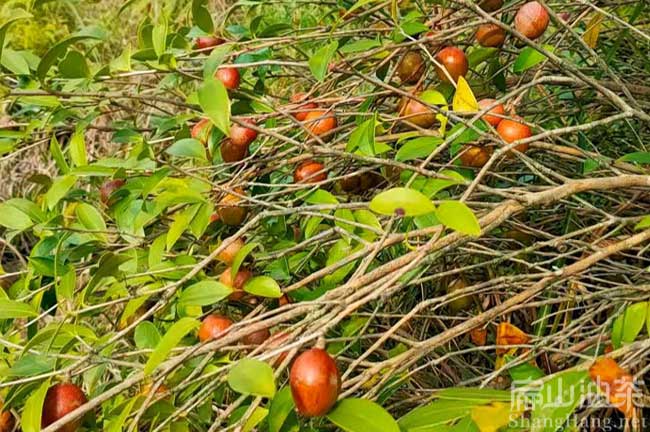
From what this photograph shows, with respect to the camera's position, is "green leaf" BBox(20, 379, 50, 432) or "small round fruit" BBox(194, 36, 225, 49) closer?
"green leaf" BBox(20, 379, 50, 432)

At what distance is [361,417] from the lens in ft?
2.10

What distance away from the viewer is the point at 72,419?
0.65 m

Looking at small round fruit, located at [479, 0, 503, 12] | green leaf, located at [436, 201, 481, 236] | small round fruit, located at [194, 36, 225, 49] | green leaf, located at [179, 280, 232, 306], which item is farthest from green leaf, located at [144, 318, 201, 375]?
small round fruit, located at [479, 0, 503, 12]

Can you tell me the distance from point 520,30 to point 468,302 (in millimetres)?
369

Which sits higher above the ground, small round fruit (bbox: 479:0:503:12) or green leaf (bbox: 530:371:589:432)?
small round fruit (bbox: 479:0:503:12)

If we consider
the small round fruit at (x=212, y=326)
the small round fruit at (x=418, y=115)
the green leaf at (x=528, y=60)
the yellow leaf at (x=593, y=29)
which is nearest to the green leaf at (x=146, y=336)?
the small round fruit at (x=212, y=326)

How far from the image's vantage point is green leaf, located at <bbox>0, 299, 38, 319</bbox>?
0.84 metres

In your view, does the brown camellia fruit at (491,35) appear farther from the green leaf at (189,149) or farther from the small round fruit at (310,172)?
the green leaf at (189,149)

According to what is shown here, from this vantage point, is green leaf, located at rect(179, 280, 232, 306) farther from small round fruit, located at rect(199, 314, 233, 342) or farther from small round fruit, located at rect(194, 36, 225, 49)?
small round fruit, located at rect(194, 36, 225, 49)

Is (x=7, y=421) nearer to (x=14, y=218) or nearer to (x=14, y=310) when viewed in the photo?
(x=14, y=310)

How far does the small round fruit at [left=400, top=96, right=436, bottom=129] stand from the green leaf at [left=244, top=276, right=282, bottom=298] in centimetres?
27

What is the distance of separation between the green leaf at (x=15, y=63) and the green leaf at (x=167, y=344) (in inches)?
17.7

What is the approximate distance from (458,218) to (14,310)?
50cm

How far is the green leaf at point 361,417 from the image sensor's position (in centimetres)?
62
